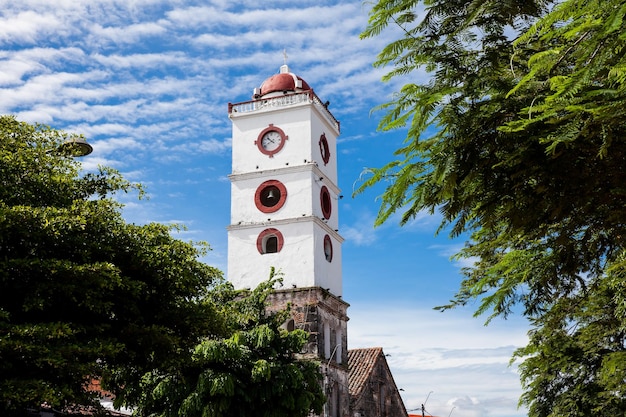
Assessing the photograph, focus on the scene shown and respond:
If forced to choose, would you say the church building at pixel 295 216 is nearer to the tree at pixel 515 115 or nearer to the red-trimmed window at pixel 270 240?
the red-trimmed window at pixel 270 240

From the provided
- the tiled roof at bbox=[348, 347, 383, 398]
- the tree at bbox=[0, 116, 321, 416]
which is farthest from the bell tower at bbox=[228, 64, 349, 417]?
the tree at bbox=[0, 116, 321, 416]

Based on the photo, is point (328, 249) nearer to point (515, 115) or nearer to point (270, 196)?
point (270, 196)

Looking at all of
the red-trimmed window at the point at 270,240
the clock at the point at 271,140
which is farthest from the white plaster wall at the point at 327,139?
the red-trimmed window at the point at 270,240

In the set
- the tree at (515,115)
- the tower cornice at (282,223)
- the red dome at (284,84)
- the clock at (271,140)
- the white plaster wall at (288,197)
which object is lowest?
the tree at (515,115)

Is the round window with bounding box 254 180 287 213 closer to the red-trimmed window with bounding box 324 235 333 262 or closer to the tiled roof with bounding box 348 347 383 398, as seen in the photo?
the red-trimmed window with bounding box 324 235 333 262

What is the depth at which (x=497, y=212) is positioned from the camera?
27.0ft

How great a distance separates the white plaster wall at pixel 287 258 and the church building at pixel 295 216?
1.8 inches

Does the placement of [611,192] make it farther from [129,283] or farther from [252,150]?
[252,150]

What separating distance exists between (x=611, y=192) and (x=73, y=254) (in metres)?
9.61

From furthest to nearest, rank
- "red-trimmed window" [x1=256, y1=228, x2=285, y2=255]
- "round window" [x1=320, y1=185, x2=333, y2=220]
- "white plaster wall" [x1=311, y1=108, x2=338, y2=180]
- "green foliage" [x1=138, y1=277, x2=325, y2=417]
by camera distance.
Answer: "round window" [x1=320, y1=185, x2=333, y2=220], "white plaster wall" [x1=311, y1=108, x2=338, y2=180], "red-trimmed window" [x1=256, y1=228, x2=285, y2=255], "green foliage" [x1=138, y1=277, x2=325, y2=417]

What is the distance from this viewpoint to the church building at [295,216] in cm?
3406

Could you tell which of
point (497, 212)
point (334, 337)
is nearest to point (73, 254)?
point (497, 212)

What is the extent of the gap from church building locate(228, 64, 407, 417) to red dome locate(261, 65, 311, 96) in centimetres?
5

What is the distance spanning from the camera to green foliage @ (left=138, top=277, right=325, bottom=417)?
22.0m
